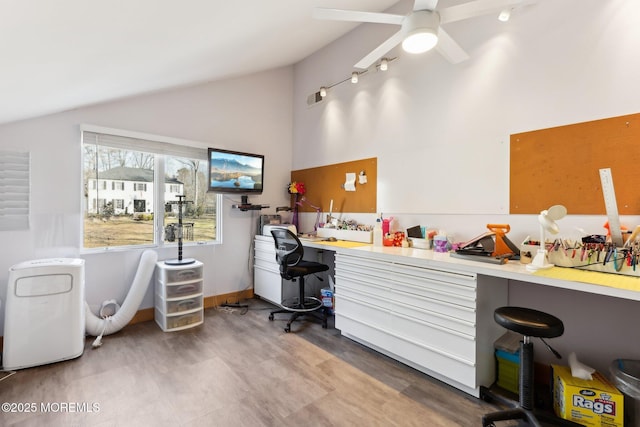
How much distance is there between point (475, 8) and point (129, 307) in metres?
3.73

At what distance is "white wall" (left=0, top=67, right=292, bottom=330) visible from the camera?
253 centimetres

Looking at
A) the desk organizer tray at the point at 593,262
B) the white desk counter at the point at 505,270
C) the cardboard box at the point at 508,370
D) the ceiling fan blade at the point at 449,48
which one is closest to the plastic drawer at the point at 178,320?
the white desk counter at the point at 505,270

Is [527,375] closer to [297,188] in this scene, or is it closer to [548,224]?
[548,224]

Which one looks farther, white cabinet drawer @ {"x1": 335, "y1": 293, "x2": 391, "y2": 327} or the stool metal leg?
white cabinet drawer @ {"x1": 335, "y1": 293, "x2": 391, "y2": 327}

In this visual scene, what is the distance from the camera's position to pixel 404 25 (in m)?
1.74

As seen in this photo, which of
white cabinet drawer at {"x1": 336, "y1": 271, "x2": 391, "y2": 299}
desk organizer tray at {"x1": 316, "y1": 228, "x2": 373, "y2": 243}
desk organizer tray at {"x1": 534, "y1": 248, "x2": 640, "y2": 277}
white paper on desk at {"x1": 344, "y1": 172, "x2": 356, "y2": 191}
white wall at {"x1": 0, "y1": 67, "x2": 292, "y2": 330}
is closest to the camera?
desk organizer tray at {"x1": 534, "y1": 248, "x2": 640, "y2": 277}

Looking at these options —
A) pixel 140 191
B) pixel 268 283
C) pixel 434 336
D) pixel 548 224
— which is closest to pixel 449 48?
pixel 548 224

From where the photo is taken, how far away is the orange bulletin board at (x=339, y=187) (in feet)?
10.7

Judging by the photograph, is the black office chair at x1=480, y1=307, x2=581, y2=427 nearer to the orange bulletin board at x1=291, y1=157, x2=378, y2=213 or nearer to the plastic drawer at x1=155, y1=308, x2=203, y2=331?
the orange bulletin board at x1=291, y1=157, x2=378, y2=213

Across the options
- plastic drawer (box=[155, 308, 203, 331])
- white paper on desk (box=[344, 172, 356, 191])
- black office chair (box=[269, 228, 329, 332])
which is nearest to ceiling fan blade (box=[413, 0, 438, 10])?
white paper on desk (box=[344, 172, 356, 191])

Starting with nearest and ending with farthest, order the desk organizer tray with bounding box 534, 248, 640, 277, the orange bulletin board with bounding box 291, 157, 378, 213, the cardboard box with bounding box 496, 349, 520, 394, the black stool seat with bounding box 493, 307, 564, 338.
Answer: the black stool seat with bounding box 493, 307, 564, 338
the desk organizer tray with bounding box 534, 248, 640, 277
the cardboard box with bounding box 496, 349, 520, 394
the orange bulletin board with bounding box 291, 157, 378, 213

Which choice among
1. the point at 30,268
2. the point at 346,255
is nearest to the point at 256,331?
the point at 346,255

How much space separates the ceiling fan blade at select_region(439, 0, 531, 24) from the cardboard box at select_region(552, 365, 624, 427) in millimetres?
2180

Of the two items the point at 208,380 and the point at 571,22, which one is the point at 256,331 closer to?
the point at 208,380
